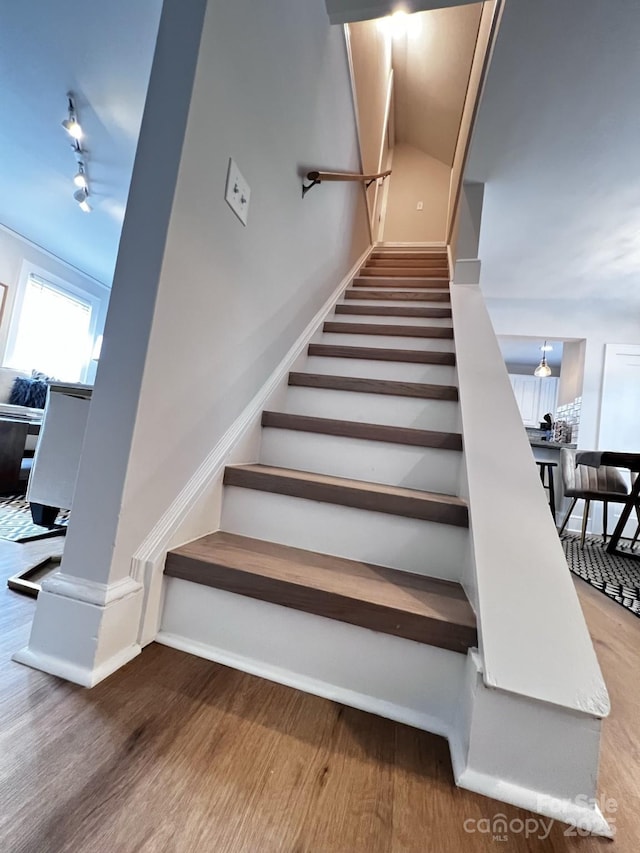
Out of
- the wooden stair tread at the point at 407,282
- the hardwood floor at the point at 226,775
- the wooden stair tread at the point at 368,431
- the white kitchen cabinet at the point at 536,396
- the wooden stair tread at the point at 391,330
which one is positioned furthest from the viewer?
the white kitchen cabinet at the point at 536,396

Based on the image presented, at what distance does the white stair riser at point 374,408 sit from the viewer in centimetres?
152

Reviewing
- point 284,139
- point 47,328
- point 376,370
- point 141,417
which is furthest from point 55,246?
point 141,417

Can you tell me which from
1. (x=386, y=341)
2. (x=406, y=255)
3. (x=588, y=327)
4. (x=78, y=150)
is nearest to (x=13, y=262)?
(x=78, y=150)

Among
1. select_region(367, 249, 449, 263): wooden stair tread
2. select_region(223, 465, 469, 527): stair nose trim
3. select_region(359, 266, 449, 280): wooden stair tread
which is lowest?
select_region(223, 465, 469, 527): stair nose trim

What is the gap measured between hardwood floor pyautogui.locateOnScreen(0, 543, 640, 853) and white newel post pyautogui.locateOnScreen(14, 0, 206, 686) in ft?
0.24

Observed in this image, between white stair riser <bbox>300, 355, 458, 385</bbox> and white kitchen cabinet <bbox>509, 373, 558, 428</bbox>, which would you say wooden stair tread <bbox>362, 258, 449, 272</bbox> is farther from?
white kitchen cabinet <bbox>509, 373, 558, 428</bbox>

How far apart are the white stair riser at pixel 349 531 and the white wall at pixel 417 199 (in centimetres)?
592

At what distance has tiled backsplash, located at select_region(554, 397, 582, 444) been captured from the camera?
4.01m

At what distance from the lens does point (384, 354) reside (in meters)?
1.86

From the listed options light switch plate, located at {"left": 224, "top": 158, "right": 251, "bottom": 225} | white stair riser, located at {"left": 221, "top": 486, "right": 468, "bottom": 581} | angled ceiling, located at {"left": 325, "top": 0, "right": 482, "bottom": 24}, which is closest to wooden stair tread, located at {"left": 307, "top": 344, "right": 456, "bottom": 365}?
light switch plate, located at {"left": 224, "top": 158, "right": 251, "bottom": 225}

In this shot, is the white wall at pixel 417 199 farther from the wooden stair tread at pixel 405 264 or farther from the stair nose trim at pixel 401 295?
the stair nose trim at pixel 401 295

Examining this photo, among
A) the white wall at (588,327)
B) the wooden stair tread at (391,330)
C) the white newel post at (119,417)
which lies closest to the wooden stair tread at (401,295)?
the wooden stair tread at (391,330)

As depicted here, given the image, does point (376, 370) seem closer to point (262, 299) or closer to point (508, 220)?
point (262, 299)

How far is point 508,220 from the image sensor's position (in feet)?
9.40
